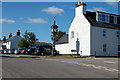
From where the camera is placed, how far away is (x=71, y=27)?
4209cm

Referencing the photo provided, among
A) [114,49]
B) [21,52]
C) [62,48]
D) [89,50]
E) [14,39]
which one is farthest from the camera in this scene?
[14,39]

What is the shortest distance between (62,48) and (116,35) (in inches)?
509

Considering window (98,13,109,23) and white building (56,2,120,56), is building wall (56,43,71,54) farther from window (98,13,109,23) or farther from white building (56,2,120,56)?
window (98,13,109,23)

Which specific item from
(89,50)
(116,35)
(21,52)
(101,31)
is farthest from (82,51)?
(21,52)

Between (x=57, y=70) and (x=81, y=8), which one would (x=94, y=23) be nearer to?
(x=81, y=8)

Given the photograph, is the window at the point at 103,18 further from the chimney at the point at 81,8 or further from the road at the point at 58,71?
the road at the point at 58,71

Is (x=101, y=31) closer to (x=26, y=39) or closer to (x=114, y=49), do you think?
(x=114, y=49)

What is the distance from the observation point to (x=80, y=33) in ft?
128

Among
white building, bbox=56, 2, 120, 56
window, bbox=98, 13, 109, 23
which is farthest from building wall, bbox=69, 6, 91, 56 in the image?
window, bbox=98, 13, 109, 23

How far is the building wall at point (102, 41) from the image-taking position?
1442 inches

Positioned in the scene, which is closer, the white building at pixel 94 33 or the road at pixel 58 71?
the road at pixel 58 71

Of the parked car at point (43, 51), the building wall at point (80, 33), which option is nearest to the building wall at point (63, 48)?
the building wall at point (80, 33)

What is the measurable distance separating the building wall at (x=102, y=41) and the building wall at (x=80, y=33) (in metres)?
0.97

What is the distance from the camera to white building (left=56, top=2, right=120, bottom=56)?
3666 cm
